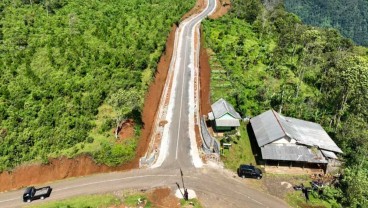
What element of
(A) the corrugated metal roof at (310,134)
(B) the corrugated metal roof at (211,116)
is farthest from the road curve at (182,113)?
(A) the corrugated metal roof at (310,134)

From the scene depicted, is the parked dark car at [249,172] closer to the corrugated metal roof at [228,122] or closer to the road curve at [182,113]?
the road curve at [182,113]

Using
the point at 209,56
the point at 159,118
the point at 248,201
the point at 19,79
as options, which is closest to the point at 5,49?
the point at 19,79

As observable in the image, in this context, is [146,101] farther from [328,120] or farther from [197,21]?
[197,21]

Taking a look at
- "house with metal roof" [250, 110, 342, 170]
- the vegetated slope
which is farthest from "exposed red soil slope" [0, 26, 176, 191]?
"house with metal roof" [250, 110, 342, 170]

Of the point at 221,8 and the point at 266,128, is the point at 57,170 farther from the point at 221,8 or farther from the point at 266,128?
the point at 221,8

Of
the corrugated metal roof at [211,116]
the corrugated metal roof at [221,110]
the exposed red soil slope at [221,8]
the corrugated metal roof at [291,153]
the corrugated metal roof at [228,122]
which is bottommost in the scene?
Result: the corrugated metal roof at [291,153]

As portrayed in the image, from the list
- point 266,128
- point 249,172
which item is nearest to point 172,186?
point 249,172

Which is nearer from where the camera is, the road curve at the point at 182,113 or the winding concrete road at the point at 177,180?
the winding concrete road at the point at 177,180
